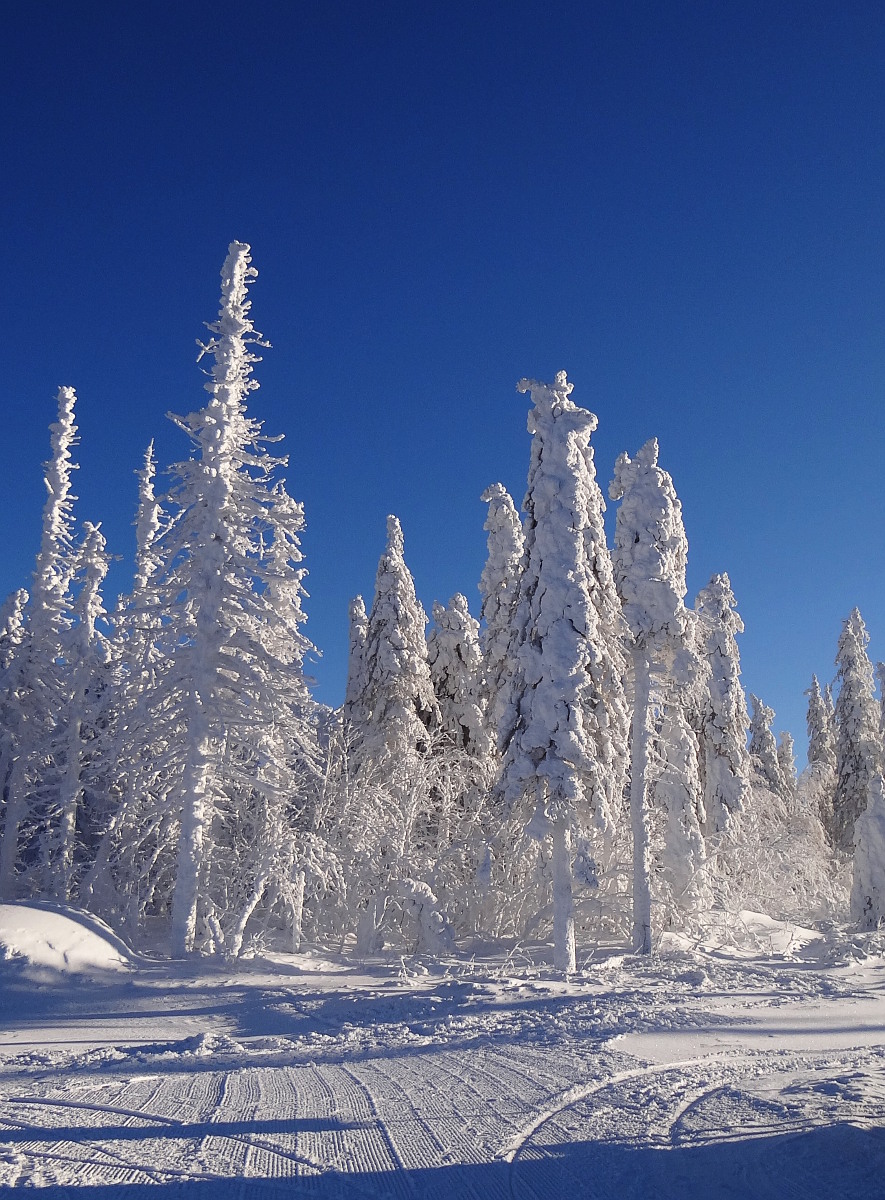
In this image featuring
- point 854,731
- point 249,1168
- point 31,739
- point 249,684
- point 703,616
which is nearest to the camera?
point 249,1168

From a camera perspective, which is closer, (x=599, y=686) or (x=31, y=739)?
(x=599, y=686)

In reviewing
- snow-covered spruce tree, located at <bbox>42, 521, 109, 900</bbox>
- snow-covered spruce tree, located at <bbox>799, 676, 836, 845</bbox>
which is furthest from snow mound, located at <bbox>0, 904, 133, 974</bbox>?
snow-covered spruce tree, located at <bbox>799, 676, 836, 845</bbox>

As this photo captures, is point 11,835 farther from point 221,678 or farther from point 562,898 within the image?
point 562,898

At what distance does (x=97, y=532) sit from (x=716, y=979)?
2309 centimetres

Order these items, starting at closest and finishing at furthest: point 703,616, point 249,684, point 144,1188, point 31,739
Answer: point 144,1188 → point 249,684 → point 703,616 → point 31,739

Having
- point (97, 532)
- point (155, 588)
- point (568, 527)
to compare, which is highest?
point (97, 532)

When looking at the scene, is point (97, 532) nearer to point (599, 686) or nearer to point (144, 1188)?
point (599, 686)

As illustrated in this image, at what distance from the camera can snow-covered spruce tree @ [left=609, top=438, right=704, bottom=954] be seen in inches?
784

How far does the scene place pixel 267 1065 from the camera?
8.20 m

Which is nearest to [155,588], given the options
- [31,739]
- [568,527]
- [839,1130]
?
[568,527]

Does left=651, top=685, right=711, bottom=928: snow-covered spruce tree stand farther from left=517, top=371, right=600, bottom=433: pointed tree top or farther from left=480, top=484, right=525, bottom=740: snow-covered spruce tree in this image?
left=517, top=371, right=600, bottom=433: pointed tree top

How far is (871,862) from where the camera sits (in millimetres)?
22891

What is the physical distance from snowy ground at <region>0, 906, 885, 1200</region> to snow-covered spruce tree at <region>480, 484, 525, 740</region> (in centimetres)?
1446

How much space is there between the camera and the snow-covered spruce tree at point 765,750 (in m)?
44.4
